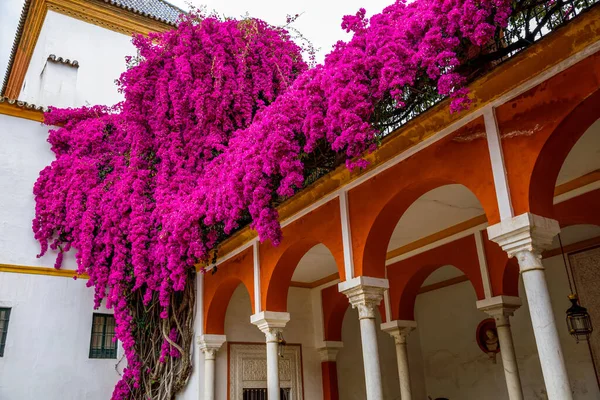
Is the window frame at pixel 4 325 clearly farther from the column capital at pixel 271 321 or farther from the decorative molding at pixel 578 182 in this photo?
the decorative molding at pixel 578 182

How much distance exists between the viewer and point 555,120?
446 cm

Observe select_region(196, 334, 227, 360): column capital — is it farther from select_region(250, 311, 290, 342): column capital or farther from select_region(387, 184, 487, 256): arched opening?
select_region(387, 184, 487, 256): arched opening

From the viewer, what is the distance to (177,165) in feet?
31.0

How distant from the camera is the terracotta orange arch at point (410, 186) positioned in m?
5.07

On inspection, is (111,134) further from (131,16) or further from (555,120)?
(555,120)

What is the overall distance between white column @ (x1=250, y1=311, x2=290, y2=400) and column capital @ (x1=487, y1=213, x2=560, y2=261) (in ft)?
13.3

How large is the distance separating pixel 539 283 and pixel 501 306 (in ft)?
10.6

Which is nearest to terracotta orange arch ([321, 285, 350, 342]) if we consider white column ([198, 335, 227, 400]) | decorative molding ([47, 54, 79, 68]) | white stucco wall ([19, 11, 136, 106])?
white column ([198, 335, 227, 400])

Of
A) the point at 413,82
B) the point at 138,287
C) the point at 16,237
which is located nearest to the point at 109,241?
the point at 138,287

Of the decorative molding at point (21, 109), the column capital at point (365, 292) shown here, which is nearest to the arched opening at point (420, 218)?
the column capital at point (365, 292)

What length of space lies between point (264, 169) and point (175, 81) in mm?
4254

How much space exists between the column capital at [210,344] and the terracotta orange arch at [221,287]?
3.6 inches

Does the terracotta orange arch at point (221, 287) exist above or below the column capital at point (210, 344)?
above

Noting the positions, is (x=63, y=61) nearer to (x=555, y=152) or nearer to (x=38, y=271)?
(x=38, y=271)
